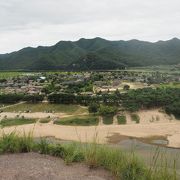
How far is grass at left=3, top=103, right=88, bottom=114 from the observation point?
150ft

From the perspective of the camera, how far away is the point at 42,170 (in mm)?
10250

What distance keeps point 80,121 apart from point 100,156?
28.6 meters

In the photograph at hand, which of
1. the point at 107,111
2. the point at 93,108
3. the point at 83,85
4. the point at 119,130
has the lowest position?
the point at 119,130

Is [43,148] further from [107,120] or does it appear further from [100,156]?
[107,120]

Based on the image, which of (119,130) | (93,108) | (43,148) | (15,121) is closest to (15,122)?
(15,121)

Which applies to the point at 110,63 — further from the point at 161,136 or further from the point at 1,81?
the point at 161,136

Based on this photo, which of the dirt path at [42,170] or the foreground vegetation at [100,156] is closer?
the foreground vegetation at [100,156]

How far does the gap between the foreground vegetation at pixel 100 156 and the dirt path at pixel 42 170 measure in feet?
0.97

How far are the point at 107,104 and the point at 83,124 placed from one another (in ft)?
28.1

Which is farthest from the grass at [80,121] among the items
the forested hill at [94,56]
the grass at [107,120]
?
the forested hill at [94,56]

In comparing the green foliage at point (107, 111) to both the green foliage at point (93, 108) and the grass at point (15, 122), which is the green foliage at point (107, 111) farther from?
the grass at point (15, 122)

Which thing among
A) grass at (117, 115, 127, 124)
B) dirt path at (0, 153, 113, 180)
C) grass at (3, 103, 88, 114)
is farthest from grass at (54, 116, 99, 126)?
dirt path at (0, 153, 113, 180)

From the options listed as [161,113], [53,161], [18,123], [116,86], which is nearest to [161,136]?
[161,113]

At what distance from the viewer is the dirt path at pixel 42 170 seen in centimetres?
977
